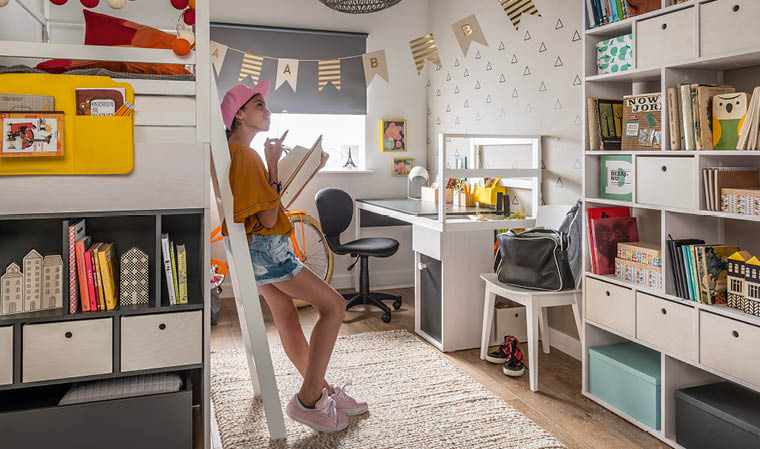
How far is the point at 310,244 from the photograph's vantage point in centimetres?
465

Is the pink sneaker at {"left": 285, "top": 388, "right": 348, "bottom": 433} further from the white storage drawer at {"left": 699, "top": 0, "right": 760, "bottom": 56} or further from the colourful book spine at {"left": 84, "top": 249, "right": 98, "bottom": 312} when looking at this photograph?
the white storage drawer at {"left": 699, "top": 0, "right": 760, "bottom": 56}

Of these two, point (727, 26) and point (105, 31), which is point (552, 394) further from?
point (105, 31)

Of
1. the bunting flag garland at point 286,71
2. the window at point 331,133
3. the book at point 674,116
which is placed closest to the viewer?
the book at point 674,116

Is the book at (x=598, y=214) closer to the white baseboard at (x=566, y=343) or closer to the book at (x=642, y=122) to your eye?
the book at (x=642, y=122)

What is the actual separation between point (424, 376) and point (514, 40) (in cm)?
216

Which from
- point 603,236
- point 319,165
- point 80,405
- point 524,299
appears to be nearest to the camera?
point 80,405

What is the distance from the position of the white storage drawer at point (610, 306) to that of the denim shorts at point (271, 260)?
1.30 m

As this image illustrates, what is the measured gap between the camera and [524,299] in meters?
2.82

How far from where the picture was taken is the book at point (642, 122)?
231 centimetres

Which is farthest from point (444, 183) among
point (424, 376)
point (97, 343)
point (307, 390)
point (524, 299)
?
point (97, 343)

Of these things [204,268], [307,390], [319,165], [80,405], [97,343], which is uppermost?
[319,165]

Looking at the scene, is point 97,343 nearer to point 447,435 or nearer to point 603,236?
point 447,435

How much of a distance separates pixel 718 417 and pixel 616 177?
102cm

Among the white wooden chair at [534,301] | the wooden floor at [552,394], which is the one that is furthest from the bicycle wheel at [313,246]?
the white wooden chair at [534,301]
